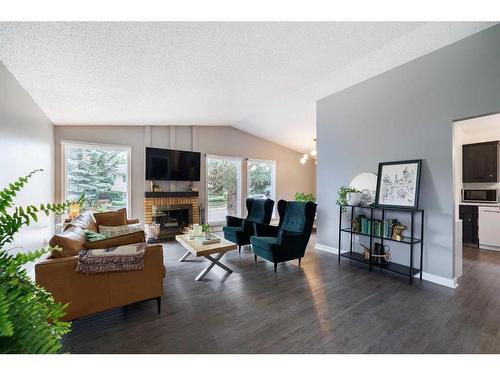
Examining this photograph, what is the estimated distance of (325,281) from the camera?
3.13 m

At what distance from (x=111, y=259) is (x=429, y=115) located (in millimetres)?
4190

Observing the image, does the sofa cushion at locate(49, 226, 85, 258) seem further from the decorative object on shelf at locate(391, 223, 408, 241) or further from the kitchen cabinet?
the kitchen cabinet

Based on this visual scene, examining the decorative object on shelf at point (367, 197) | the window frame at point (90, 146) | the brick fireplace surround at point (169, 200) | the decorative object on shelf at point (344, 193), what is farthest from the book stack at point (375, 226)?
the window frame at point (90, 146)

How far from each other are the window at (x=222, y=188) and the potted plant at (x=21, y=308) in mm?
5695

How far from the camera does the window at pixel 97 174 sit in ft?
16.4

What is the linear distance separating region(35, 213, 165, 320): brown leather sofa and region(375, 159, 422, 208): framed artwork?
3.25 metres

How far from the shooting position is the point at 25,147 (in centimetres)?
320

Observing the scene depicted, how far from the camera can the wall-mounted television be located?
18.1 ft

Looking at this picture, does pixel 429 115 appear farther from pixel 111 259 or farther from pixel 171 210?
pixel 171 210

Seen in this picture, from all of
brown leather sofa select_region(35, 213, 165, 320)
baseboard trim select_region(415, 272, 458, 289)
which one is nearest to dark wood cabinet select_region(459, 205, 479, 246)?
baseboard trim select_region(415, 272, 458, 289)

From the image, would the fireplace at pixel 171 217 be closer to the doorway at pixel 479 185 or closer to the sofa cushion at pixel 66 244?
the sofa cushion at pixel 66 244
